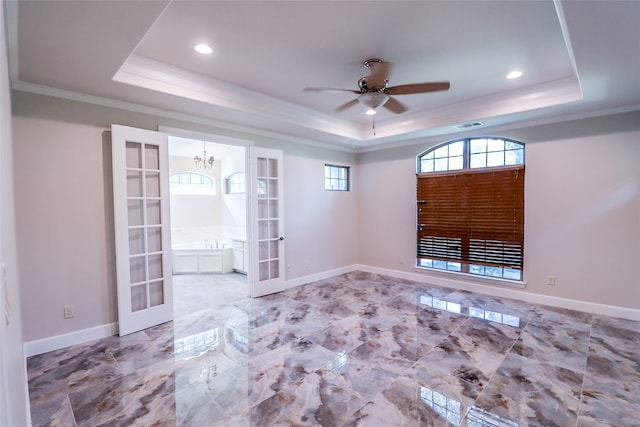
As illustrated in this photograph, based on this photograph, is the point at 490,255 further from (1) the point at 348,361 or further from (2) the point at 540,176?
(1) the point at 348,361

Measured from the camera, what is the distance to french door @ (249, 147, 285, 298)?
477cm

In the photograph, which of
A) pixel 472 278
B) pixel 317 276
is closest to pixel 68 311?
pixel 317 276

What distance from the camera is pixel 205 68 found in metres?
3.29

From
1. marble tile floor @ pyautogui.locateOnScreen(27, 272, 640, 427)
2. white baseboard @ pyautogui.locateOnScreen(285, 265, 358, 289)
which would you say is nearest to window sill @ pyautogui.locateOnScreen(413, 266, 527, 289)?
marble tile floor @ pyautogui.locateOnScreen(27, 272, 640, 427)

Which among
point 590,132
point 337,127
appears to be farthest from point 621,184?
point 337,127

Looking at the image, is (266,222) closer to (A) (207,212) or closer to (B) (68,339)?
(B) (68,339)

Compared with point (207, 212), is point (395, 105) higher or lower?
higher

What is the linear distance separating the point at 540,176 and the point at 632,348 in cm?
230

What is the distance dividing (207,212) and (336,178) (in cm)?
380

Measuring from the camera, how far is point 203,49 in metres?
2.88

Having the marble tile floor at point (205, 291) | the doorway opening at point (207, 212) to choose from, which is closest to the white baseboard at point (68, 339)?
the marble tile floor at point (205, 291)

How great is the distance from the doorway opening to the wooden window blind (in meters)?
3.62

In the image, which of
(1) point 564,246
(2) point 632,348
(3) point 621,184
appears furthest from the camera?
(1) point 564,246

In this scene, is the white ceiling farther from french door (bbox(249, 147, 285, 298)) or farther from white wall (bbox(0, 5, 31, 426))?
white wall (bbox(0, 5, 31, 426))
